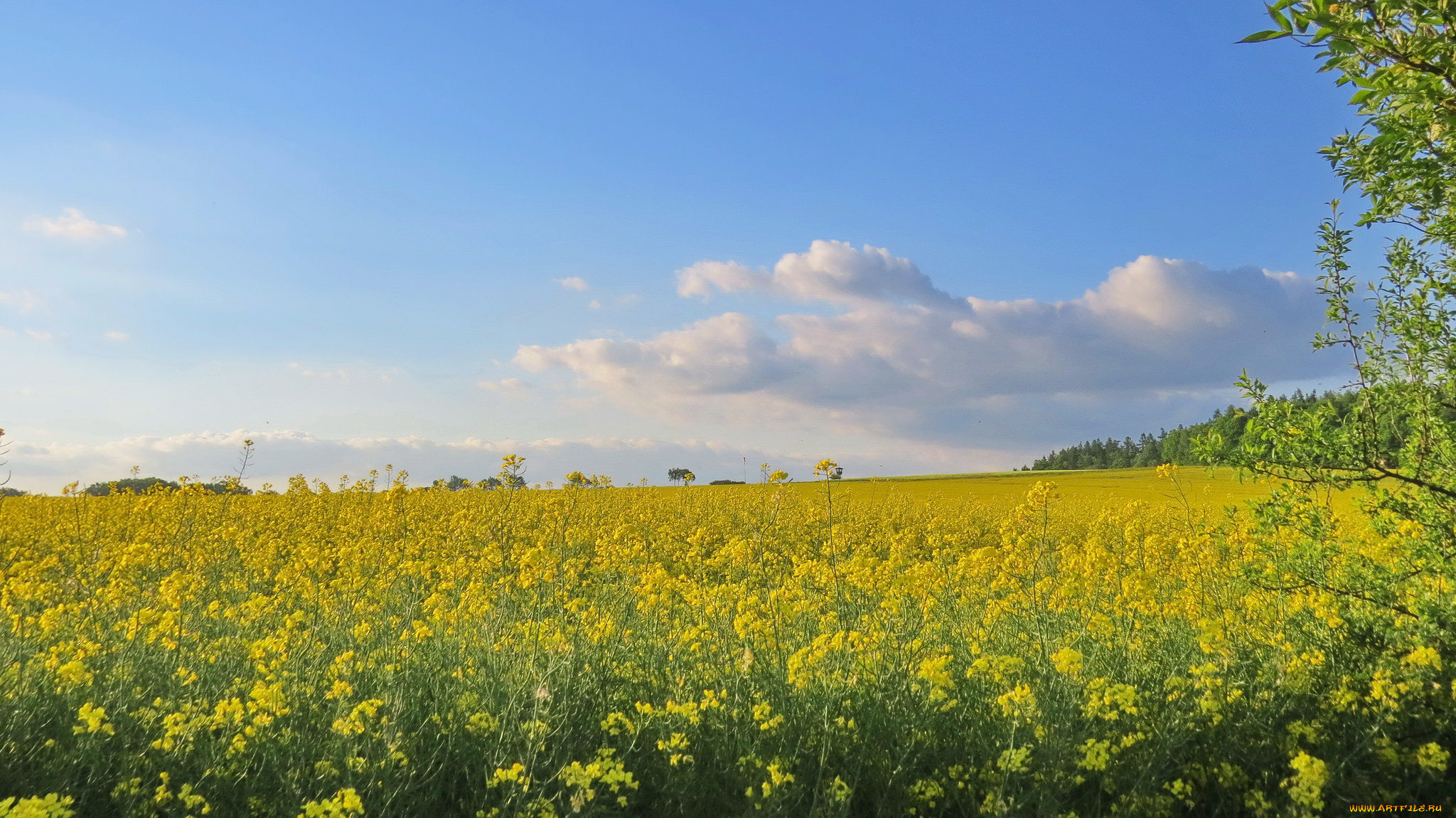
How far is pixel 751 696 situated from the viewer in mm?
3844

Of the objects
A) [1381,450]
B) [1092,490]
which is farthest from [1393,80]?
[1092,490]

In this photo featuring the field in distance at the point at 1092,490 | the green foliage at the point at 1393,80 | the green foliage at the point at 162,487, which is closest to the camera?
the green foliage at the point at 1393,80

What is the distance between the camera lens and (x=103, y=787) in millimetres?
3086

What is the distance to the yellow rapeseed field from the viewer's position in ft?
10.1

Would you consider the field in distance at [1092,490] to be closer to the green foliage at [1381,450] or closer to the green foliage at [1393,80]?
the green foliage at [1381,450]

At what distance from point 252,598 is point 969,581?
281 inches

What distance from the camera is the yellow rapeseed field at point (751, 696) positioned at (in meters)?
3.08

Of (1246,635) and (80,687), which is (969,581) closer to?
(1246,635)

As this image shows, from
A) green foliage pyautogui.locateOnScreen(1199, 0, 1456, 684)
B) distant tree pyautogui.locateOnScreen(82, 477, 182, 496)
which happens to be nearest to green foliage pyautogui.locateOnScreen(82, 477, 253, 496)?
distant tree pyautogui.locateOnScreen(82, 477, 182, 496)

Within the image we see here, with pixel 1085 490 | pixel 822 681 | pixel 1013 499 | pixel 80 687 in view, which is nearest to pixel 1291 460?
pixel 822 681

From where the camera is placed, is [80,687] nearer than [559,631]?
Yes

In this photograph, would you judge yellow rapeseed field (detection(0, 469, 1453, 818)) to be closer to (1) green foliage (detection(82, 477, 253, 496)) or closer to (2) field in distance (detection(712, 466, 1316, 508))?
(1) green foliage (detection(82, 477, 253, 496))

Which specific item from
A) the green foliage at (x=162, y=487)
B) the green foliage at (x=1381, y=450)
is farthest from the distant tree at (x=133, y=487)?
the green foliage at (x=1381, y=450)

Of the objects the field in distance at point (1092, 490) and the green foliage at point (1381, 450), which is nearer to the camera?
the green foliage at point (1381, 450)
